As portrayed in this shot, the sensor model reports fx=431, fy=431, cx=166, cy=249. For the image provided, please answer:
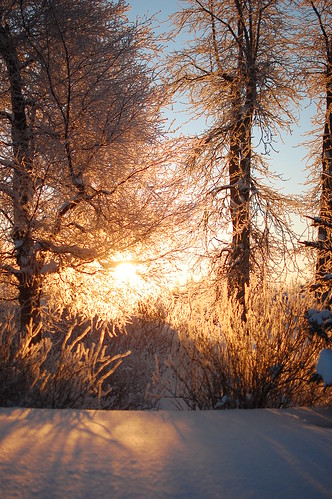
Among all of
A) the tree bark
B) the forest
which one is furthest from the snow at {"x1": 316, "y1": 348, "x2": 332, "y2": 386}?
the tree bark

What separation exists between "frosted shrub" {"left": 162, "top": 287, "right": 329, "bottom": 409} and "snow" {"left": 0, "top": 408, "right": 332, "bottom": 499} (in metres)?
0.88

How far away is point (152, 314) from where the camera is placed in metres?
11.3

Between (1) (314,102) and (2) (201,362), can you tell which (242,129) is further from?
(2) (201,362)

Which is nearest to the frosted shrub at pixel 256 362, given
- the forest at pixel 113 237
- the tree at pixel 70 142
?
the forest at pixel 113 237

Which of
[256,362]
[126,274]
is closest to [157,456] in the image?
[256,362]

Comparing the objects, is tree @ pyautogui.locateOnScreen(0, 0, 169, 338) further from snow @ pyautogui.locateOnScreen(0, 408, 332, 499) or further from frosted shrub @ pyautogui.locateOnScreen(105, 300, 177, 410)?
snow @ pyautogui.locateOnScreen(0, 408, 332, 499)

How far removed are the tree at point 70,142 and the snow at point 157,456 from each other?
325 centimetres

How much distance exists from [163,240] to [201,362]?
247 cm

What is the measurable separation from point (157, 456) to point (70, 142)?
15.9 ft

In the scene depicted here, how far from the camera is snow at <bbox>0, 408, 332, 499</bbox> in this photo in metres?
1.90

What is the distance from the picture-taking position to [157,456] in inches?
88.3

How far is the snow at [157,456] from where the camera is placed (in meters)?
1.90

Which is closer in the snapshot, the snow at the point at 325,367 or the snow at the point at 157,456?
the snow at the point at 157,456

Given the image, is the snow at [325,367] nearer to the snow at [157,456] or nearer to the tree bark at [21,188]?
the snow at [157,456]
